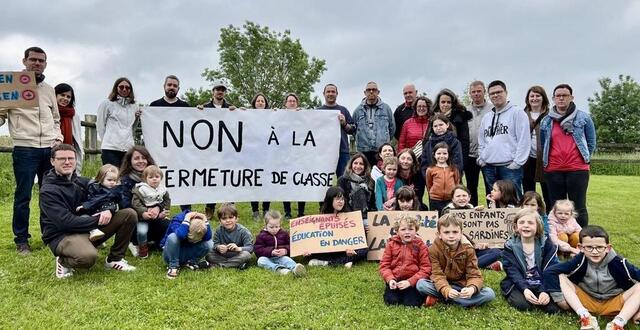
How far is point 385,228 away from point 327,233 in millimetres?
739

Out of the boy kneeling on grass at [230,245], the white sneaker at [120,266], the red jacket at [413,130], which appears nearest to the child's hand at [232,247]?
the boy kneeling on grass at [230,245]

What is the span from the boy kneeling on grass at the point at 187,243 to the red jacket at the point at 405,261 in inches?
80.9

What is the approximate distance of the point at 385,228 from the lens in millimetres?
5844

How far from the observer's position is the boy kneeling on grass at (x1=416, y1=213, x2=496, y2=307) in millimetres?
4117

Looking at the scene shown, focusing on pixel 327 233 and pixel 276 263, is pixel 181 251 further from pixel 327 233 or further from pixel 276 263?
pixel 327 233

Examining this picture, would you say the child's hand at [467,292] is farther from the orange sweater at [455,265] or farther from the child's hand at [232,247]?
the child's hand at [232,247]

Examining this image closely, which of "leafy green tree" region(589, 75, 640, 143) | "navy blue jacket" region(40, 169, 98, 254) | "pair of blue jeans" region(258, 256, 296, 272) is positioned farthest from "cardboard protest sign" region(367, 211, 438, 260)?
"leafy green tree" region(589, 75, 640, 143)

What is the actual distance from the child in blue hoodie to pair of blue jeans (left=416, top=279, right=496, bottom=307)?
23cm

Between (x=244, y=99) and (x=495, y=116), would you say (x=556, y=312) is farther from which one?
(x=244, y=99)

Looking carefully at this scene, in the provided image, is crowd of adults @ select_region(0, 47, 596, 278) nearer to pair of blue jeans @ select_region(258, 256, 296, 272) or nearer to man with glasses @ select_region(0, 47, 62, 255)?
man with glasses @ select_region(0, 47, 62, 255)

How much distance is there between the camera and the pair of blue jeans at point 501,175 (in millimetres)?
6363

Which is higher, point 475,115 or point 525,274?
point 475,115

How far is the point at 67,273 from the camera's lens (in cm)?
492

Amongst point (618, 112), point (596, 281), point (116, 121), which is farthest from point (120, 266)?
point (618, 112)
